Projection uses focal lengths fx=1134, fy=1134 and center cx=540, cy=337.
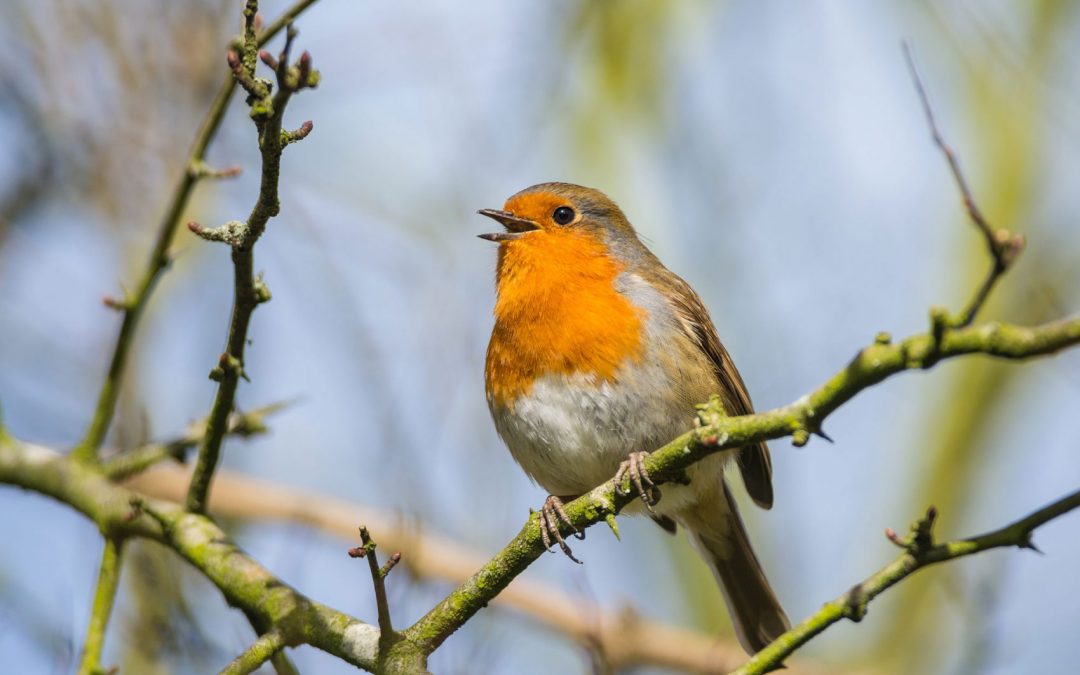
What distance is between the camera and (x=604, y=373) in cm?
415

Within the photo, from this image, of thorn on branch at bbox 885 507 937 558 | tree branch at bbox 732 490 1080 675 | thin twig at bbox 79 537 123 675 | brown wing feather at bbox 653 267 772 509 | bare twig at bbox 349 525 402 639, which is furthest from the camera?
brown wing feather at bbox 653 267 772 509

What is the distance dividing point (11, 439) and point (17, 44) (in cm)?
300

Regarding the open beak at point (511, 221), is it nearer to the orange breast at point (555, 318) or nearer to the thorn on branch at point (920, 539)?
the orange breast at point (555, 318)

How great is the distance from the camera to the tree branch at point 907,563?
2148 millimetres

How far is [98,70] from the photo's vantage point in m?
6.16

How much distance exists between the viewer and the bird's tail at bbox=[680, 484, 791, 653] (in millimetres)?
5039

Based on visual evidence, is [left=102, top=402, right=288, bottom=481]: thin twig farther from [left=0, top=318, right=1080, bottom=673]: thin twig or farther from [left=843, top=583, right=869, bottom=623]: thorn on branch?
[left=843, top=583, right=869, bottom=623]: thorn on branch

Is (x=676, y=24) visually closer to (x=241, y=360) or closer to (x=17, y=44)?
(x=17, y=44)

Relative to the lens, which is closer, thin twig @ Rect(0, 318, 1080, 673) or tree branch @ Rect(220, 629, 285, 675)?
thin twig @ Rect(0, 318, 1080, 673)

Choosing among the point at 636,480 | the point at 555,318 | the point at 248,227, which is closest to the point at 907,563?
the point at 636,480

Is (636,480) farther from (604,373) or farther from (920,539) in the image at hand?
(604,373)

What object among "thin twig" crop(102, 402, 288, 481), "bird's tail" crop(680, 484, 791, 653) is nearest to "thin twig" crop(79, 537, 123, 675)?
"thin twig" crop(102, 402, 288, 481)

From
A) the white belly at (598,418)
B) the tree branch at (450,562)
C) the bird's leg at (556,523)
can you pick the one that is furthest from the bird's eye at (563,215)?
the bird's leg at (556,523)

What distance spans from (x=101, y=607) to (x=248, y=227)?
1.18 m
